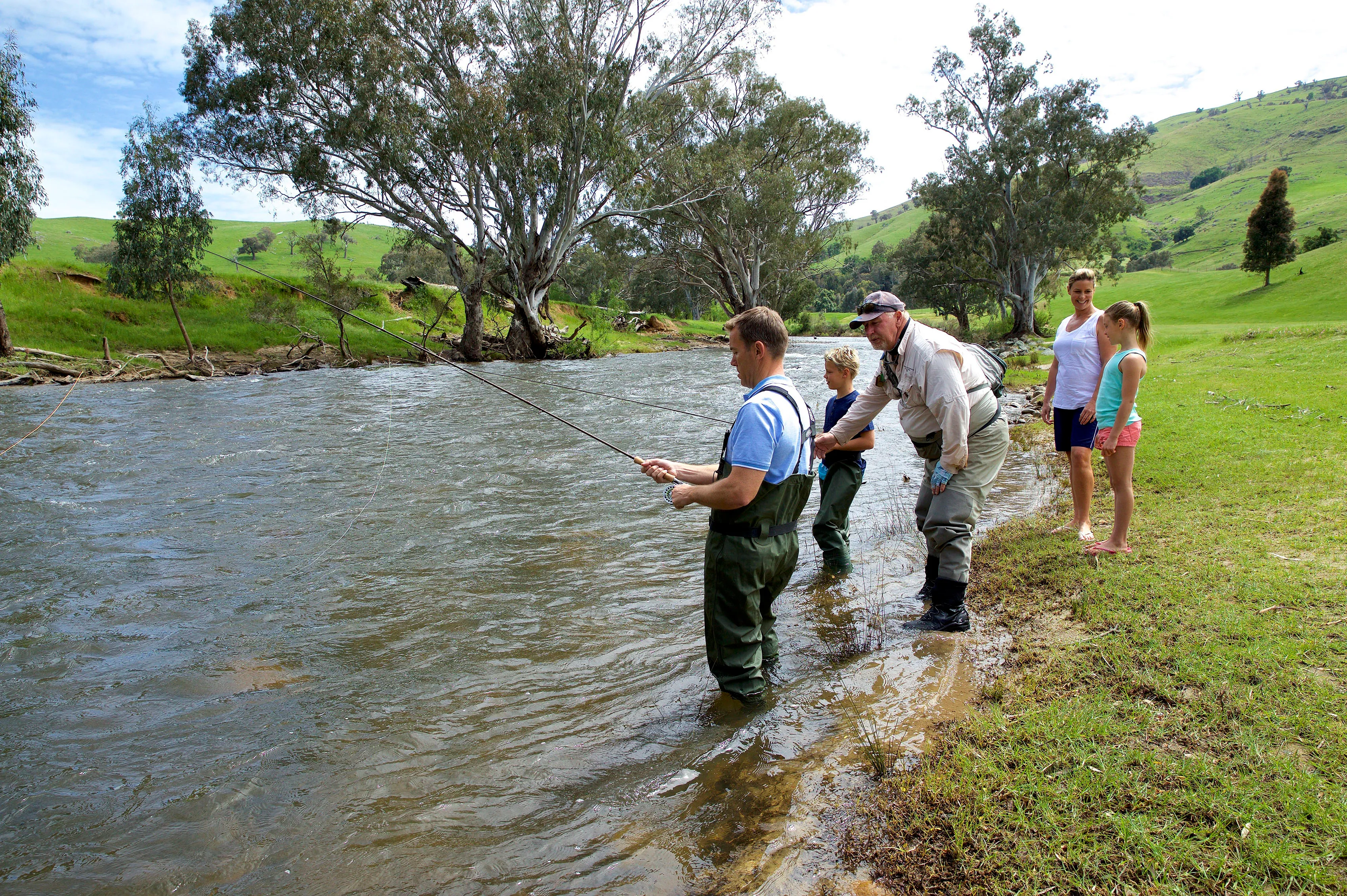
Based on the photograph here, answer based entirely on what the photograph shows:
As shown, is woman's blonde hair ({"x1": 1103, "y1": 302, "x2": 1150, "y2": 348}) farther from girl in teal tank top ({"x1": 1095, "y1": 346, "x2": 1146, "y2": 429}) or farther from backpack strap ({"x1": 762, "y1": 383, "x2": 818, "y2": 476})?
backpack strap ({"x1": 762, "y1": 383, "x2": 818, "y2": 476})

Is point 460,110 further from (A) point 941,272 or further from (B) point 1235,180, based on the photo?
(B) point 1235,180

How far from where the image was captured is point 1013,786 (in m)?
2.98

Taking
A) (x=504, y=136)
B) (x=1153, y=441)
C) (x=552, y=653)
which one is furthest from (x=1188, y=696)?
(x=504, y=136)

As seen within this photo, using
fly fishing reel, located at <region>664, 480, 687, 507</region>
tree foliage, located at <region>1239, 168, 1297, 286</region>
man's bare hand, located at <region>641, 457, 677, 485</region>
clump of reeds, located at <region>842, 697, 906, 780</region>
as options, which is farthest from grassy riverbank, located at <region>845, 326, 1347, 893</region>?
tree foliage, located at <region>1239, 168, 1297, 286</region>

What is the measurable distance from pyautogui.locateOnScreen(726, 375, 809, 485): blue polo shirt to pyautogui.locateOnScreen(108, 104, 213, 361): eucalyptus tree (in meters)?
26.5

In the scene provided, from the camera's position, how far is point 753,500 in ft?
12.3

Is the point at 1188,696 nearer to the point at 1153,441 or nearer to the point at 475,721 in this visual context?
the point at 475,721

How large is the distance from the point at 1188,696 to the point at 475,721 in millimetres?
3731

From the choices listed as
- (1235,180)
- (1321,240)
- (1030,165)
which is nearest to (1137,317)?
(1030,165)

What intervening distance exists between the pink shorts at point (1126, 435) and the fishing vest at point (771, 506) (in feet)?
11.2

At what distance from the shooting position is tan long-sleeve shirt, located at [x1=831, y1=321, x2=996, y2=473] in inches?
195

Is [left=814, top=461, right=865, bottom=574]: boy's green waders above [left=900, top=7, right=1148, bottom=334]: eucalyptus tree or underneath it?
underneath

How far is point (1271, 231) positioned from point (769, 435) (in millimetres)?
58455

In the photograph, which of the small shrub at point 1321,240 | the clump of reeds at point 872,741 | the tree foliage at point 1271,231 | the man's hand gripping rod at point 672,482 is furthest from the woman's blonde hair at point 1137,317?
the small shrub at point 1321,240
